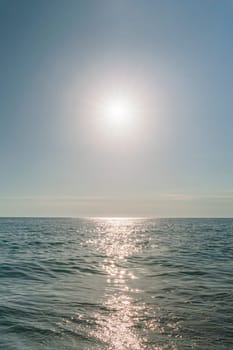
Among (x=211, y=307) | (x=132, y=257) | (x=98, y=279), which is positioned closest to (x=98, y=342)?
(x=211, y=307)

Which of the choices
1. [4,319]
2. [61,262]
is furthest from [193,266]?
[4,319]

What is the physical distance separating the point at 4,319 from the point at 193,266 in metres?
15.3

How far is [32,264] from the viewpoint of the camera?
23844 mm

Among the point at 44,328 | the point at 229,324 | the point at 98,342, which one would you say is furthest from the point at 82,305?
the point at 229,324

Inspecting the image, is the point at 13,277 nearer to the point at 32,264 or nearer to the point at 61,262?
the point at 32,264

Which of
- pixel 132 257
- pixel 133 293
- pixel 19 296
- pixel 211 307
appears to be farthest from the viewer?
pixel 132 257

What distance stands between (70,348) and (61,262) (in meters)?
17.1

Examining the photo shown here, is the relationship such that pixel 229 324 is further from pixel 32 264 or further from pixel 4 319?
pixel 32 264

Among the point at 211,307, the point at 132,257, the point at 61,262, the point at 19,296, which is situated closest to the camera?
the point at 211,307

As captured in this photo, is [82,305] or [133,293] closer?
[82,305]

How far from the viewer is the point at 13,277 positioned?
61.3ft

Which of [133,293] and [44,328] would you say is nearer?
[44,328]

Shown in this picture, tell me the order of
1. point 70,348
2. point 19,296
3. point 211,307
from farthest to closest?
1. point 19,296
2. point 211,307
3. point 70,348

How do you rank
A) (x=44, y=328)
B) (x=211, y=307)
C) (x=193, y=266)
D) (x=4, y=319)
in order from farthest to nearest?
(x=193, y=266) < (x=211, y=307) < (x=4, y=319) < (x=44, y=328)
